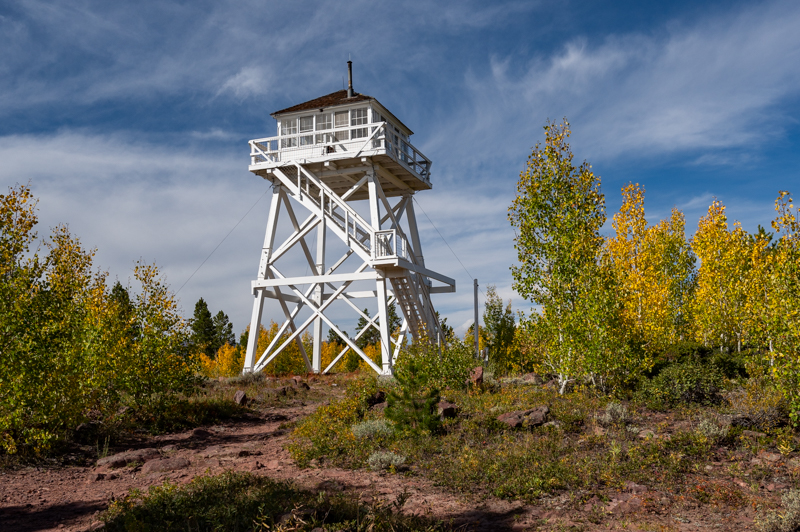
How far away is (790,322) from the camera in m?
10.1

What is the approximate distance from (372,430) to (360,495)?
4.39 metres

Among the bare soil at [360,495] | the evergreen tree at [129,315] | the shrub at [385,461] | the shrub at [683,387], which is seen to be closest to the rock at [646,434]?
the bare soil at [360,495]

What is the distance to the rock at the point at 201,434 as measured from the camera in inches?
532

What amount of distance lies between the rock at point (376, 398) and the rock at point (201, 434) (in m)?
3.81

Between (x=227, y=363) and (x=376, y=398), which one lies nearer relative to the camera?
(x=376, y=398)

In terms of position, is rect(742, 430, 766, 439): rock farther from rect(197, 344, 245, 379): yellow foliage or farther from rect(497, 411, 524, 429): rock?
rect(197, 344, 245, 379): yellow foliage

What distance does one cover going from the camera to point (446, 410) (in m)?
12.2

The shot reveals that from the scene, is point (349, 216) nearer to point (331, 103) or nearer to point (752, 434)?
point (331, 103)

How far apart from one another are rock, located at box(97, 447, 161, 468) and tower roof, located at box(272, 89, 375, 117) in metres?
15.4

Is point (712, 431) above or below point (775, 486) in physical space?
above

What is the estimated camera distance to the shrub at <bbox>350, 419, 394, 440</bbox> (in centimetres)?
1134

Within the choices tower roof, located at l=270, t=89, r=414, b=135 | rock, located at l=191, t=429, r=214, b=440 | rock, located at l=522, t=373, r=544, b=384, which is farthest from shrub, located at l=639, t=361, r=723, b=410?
tower roof, located at l=270, t=89, r=414, b=135

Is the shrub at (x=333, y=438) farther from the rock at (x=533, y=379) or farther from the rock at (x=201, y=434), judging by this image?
the rock at (x=533, y=379)

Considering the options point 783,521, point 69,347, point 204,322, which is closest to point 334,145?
point 69,347
